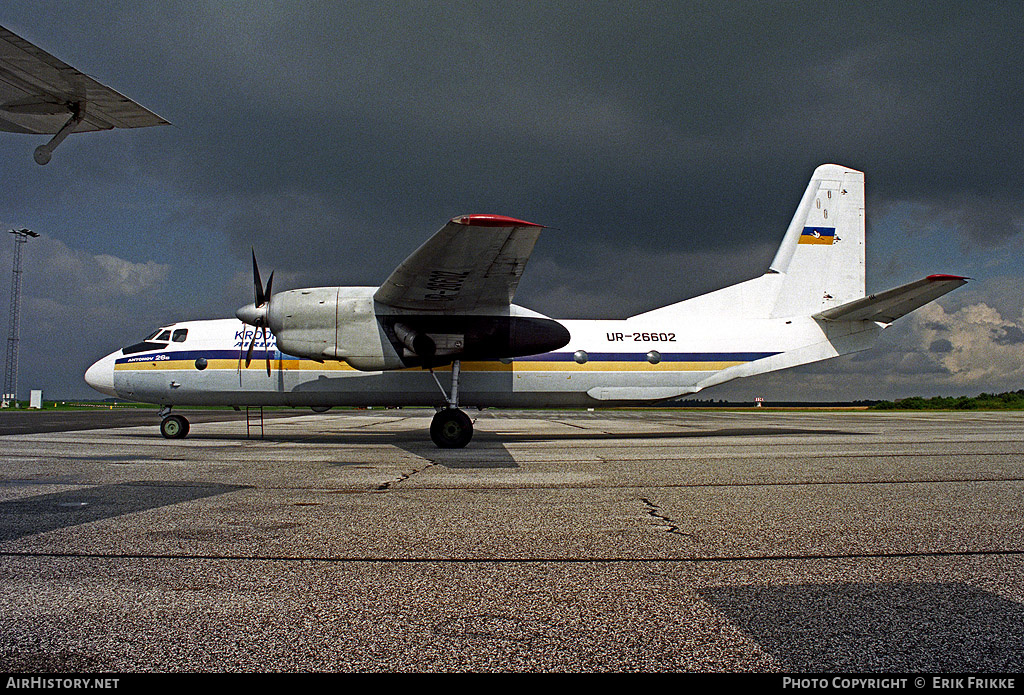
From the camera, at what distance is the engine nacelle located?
12805 mm

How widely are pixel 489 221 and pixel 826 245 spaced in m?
11.4

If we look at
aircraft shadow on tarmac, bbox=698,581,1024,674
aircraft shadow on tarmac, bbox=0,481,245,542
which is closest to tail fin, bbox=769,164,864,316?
aircraft shadow on tarmac, bbox=698,581,1024,674

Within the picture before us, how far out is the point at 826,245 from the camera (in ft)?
55.3

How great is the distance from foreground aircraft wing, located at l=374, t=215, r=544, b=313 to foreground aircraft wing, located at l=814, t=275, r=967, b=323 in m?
8.85

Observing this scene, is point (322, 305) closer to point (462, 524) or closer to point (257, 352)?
point (257, 352)

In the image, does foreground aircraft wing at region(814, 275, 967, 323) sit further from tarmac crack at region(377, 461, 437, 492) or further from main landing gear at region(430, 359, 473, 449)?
tarmac crack at region(377, 461, 437, 492)

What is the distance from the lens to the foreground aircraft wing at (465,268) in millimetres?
10328

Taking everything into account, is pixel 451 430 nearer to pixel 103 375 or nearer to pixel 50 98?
pixel 50 98

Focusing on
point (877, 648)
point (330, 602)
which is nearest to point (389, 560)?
point (330, 602)

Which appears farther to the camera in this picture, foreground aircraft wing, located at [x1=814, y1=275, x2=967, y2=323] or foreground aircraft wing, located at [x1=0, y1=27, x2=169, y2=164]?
foreground aircraft wing, located at [x1=814, y1=275, x2=967, y2=323]

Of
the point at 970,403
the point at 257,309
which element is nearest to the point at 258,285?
the point at 257,309

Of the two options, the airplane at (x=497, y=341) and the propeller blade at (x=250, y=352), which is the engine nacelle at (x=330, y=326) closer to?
the airplane at (x=497, y=341)

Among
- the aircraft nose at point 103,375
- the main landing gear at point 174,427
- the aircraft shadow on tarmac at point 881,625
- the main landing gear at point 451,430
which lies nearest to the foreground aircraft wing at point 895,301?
the main landing gear at point 451,430

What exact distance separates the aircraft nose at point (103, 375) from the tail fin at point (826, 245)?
17.8 meters
